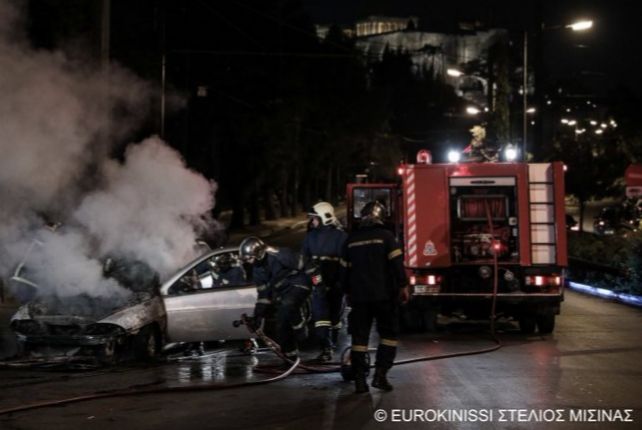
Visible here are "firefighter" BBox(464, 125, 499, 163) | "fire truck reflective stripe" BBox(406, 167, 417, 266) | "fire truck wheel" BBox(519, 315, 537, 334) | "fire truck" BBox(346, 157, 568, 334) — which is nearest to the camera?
"fire truck" BBox(346, 157, 568, 334)

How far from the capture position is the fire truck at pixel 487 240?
12578 mm

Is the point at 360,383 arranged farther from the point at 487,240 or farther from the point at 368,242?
the point at 487,240

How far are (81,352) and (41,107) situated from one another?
4066 mm

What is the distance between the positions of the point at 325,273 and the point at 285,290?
481 mm

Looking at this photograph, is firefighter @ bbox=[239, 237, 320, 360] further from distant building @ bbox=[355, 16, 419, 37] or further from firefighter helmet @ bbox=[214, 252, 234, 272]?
distant building @ bbox=[355, 16, 419, 37]

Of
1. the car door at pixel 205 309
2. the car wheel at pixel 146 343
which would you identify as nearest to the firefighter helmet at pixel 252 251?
the car door at pixel 205 309

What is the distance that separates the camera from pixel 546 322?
1258 centimetres

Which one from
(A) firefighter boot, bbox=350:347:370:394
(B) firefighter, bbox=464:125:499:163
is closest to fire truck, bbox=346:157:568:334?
(B) firefighter, bbox=464:125:499:163

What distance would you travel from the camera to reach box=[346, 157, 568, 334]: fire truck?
12578 millimetres

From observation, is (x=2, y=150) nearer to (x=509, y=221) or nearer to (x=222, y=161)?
(x=509, y=221)

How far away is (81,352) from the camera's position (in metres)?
9.79

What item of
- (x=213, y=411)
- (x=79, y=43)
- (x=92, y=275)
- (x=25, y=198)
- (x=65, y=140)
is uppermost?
(x=79, y=43)

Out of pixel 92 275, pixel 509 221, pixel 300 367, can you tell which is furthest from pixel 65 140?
pixel 509 221

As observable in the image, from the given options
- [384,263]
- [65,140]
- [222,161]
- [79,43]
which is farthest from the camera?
[222,161]
